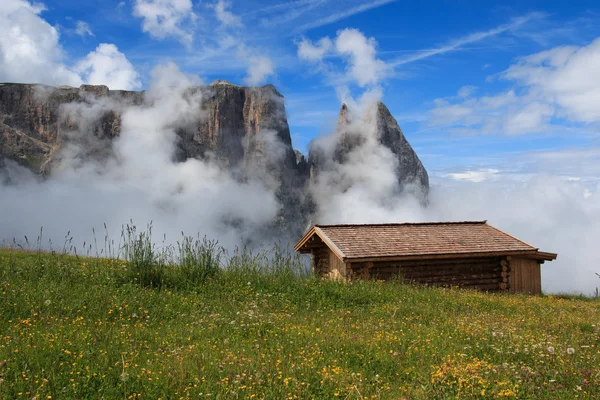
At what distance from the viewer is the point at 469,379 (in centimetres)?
620

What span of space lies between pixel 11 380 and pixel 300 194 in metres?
145

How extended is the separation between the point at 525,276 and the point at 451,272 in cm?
397

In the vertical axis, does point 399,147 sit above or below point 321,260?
above

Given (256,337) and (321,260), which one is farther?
(321,260)

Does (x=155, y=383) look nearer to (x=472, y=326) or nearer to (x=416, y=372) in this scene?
(x=416, y=372)

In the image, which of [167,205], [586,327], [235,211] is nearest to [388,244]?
[586,327]

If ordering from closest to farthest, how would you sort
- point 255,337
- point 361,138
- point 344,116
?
point 255,337
point 361,138
point 344,116

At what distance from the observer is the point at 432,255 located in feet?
62.0

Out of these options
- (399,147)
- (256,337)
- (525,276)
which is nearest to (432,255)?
(525,276)

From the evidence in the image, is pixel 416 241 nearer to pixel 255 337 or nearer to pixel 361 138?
pixel 255 337

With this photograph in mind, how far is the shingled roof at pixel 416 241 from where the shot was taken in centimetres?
1859

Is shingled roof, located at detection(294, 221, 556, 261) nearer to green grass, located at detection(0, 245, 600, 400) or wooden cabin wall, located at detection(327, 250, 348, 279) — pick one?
wooden cabin wall, located at detection(327, 250, 348, 279)

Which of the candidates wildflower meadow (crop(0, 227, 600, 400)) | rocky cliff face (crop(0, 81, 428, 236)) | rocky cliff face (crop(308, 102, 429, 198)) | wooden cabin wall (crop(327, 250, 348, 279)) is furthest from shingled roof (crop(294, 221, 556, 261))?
rocky cliff face (crop(308, 102, 429, 198))

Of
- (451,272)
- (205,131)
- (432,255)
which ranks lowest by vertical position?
(451,272)
